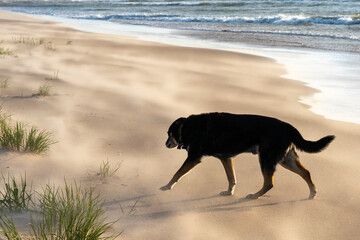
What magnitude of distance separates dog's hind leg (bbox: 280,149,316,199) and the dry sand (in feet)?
0.46

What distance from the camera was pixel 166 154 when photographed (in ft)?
19.2

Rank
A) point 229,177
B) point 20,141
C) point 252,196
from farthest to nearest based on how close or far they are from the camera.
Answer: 1. point 20,141
2. point 229,177
3. point 252,196

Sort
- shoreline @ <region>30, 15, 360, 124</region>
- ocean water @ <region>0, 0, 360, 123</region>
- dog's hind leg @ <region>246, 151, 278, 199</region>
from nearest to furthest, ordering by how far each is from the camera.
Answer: dog's hind leg @ <region>246, 151, 278, 199</region> → shoreline @ <region>30, 15, 360, 124</region> → ocean water @ <region>0, 0, 360, 123</region>

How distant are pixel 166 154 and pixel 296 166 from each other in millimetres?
1743

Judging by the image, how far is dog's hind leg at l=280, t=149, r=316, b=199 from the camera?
15.8 feet

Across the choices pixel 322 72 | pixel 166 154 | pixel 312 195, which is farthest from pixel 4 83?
pixel 322 72

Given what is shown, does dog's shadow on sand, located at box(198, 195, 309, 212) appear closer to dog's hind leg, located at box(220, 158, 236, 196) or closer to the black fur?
dog's hind leg, located at box(220, 158, 236, 196)

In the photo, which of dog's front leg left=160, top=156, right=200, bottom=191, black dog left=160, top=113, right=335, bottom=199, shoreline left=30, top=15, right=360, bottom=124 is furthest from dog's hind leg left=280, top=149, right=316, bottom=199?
shoreline left=30, top=15, right=360, bottom=124

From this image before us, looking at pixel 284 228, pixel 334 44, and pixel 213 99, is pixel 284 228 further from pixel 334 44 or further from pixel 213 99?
pixel 334 44

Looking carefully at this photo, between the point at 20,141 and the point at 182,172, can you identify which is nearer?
the point at 182,172

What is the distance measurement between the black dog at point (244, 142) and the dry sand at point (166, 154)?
0.86ft

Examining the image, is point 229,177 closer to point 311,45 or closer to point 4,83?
point 4,83

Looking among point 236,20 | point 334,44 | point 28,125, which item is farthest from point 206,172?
point 236,20

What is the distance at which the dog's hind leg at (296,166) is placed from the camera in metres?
4.81
